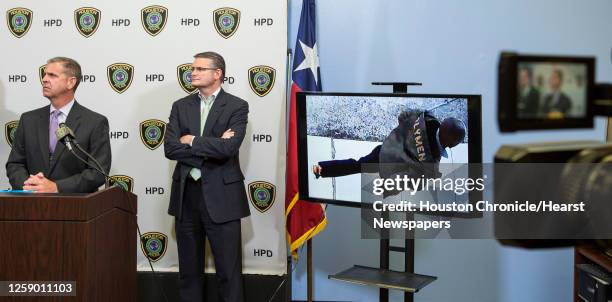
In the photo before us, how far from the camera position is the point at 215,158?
4.11m

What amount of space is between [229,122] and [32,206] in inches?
56.4

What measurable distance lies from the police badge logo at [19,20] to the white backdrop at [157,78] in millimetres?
17

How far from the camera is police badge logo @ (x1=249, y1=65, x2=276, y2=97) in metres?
4.56

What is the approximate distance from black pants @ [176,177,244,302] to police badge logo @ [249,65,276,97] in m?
0.78

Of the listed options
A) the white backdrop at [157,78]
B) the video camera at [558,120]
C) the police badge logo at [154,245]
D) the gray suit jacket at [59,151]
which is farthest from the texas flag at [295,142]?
the video camera at [558,120]

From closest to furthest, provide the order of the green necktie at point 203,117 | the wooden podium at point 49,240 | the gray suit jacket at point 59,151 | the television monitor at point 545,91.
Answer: the television monitor at point 545,91 → the wooden podium at point 49,240 → the gray suit jacket at point 59,151 → the green necktie at point 203,117

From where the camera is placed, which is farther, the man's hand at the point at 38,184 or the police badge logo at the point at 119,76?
the police badge logo at the point at 119,76

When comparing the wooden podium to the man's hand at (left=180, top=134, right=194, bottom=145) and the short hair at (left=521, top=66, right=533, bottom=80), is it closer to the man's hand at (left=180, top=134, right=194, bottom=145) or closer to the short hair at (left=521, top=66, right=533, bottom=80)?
the man's hand at (left=180, top=134, right=194, bottom=145)

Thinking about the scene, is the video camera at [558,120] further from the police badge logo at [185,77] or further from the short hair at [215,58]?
the police badge logo at [185,77]

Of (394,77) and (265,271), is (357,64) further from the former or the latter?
(265,271)

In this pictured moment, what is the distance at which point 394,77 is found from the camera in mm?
4695

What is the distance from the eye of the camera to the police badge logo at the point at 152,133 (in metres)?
4.71

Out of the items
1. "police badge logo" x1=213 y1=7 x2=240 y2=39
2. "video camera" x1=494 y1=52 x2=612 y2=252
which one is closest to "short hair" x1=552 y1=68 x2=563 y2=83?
"video camera" x1=494 y1=52 x2=612 y2=252

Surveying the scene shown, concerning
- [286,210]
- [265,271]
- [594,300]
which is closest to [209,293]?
[265,271]
